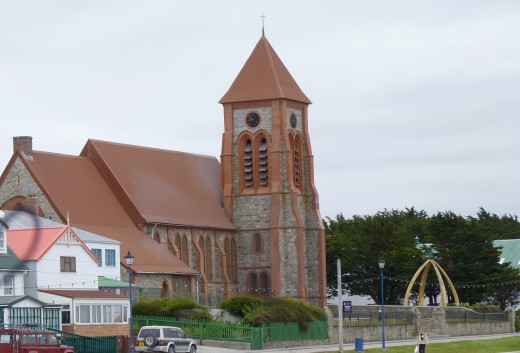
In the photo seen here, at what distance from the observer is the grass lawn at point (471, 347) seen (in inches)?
2945

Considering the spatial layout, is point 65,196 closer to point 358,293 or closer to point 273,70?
point 273,70

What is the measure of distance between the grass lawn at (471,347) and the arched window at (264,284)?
2938cm

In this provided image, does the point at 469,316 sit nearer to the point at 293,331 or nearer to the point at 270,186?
the point at 270,186

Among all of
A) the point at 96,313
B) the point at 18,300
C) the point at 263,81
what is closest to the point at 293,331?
the point at 96,313

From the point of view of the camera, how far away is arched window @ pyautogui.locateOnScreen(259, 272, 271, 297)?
112m

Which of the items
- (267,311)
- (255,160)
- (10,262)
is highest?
(255,160)

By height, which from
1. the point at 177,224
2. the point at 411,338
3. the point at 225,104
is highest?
the point at 225,104

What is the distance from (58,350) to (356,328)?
101 feet

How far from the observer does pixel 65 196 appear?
3752 inches

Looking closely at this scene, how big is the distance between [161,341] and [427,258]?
53099mm

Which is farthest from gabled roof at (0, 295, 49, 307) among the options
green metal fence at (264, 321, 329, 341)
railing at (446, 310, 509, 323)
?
railing at (446, 310, 509, 323)

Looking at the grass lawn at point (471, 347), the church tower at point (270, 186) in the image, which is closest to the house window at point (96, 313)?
the grass lawn at point (471, 347)

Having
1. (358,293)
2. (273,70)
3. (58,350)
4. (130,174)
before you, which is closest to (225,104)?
(273,70)

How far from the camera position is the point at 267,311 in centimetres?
7600
